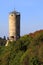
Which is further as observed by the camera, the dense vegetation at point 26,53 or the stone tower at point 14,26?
the stone tower at point 14,26

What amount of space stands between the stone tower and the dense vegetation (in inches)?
434

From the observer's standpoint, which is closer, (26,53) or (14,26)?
(26,53)

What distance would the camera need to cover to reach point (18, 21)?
4688 cm

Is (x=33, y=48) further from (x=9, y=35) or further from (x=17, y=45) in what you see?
(x=9, y=35)

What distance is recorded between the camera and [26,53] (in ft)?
95.0

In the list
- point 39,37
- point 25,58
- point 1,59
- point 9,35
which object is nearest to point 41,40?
point 39,37

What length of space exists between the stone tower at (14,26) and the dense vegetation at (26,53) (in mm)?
11029

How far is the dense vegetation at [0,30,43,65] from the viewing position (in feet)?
89.4

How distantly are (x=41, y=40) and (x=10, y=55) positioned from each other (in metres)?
3.49

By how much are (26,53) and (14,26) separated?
1752cm

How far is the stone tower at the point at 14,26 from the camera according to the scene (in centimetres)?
4569

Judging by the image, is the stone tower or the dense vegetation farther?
the stone tower

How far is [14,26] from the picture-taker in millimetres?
46281

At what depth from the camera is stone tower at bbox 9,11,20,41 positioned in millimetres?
45688
